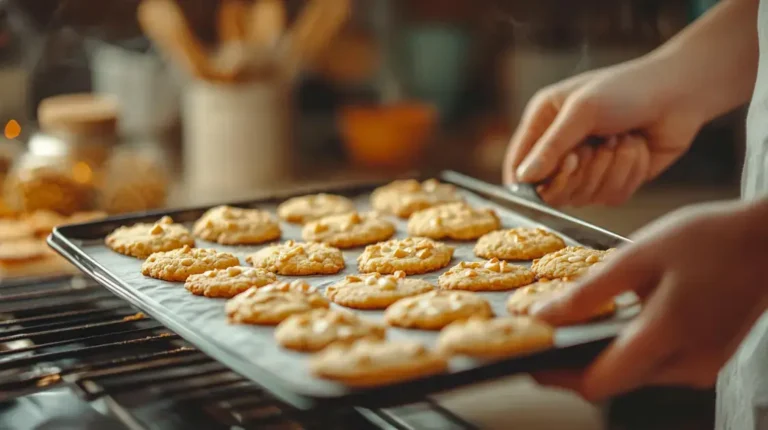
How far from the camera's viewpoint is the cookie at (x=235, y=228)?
176cm

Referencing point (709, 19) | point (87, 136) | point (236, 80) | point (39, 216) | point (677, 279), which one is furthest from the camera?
point (236, 80)

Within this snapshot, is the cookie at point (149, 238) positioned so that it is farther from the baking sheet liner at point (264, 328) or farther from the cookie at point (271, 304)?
the cookie at point (271, 304)

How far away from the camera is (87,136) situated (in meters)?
2.52

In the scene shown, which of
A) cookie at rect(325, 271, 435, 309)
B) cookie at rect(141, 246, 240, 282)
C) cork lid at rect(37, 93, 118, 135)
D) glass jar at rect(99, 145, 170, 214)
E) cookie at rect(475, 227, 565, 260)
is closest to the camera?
cookie at rect(325, 271, 435, 309)

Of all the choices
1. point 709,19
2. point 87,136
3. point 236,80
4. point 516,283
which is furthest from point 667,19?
point 516,283

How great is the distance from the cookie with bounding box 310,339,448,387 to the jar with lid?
1.30 meters

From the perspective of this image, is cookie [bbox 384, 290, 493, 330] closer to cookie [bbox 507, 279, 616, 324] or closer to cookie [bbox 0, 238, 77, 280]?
cookie [bbox 507, 279, 616, 324]

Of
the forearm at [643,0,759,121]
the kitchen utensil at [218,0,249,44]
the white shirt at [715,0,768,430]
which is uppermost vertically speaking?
the kitchen utensil at [218,0,249,44]

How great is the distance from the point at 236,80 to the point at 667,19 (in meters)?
1.56

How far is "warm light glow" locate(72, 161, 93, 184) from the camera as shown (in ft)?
7.44

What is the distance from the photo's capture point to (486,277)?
1.46 meters

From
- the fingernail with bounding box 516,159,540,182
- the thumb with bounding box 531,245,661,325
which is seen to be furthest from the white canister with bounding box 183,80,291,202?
the thumb with bounding box 531,245,661,325

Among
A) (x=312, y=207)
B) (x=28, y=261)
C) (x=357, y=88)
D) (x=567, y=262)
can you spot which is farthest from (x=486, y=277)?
(x=357, y=88)

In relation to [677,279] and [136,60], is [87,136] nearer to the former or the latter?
[136,60]
